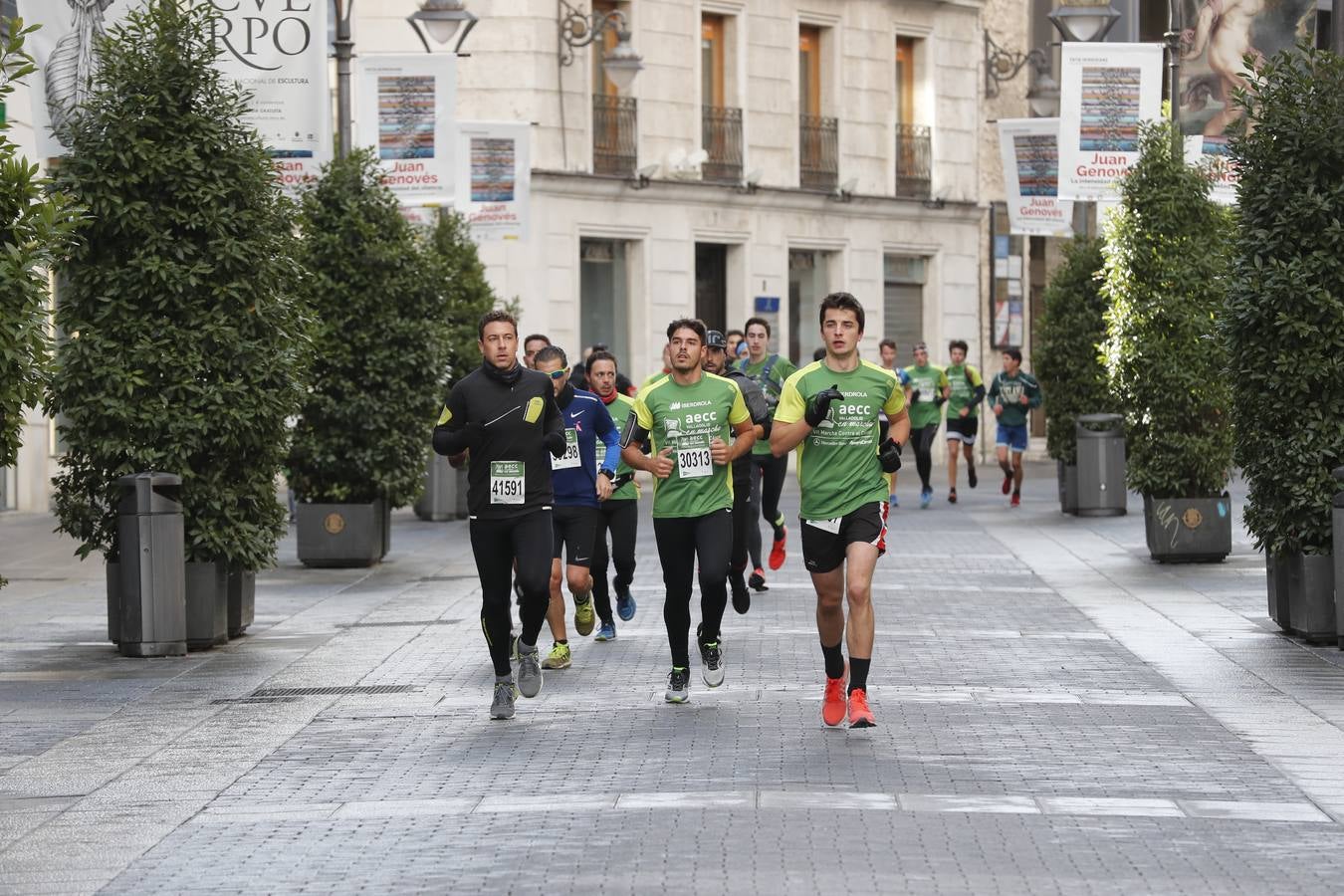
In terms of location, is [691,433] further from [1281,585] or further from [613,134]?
[613,134]

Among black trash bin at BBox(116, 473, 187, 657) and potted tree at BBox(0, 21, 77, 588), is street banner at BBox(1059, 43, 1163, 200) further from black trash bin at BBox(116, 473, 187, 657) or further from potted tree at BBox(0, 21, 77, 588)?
potted tree at BBox(0, 21, 77, 588)

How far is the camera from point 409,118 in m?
23.7

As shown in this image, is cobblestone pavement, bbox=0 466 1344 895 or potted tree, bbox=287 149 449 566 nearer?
cobblestone pavement, bbox=0 466 1344 895

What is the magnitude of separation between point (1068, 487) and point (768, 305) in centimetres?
1537

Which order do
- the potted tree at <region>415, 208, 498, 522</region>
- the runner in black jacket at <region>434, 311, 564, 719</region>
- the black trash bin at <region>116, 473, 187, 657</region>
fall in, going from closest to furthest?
the runner in black jacket at <region>434, 311, 564, 719</region> → the black trash bin at <region>116, 473, 187, 657</region> → the potted tree at <region>415, 208, 498, 522</region>

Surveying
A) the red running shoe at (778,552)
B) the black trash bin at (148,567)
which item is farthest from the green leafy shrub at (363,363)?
the black trash bin at (148,567)

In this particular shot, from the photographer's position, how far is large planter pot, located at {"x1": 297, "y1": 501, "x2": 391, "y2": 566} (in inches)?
802

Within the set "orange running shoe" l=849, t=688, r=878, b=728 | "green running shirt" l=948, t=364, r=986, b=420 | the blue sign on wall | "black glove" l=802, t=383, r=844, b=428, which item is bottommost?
"orange running shoe" l=849, t=688, r=878, b=728

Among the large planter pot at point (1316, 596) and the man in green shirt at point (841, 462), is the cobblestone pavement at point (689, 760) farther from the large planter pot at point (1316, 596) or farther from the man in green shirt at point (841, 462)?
the man in green shirt at point (841, 462)

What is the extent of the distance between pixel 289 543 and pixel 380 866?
52.5 feet

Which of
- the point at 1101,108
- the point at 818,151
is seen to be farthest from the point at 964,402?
the point at 818,151

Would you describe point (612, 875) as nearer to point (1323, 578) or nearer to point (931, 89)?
point (1323, 578)

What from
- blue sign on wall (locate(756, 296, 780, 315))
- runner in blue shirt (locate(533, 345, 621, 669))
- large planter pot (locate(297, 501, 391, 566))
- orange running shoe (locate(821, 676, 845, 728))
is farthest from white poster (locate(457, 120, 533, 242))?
orange running shoe (locate(821, 676, 845, 728))

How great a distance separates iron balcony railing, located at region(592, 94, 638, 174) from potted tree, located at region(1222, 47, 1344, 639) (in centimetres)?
2456
